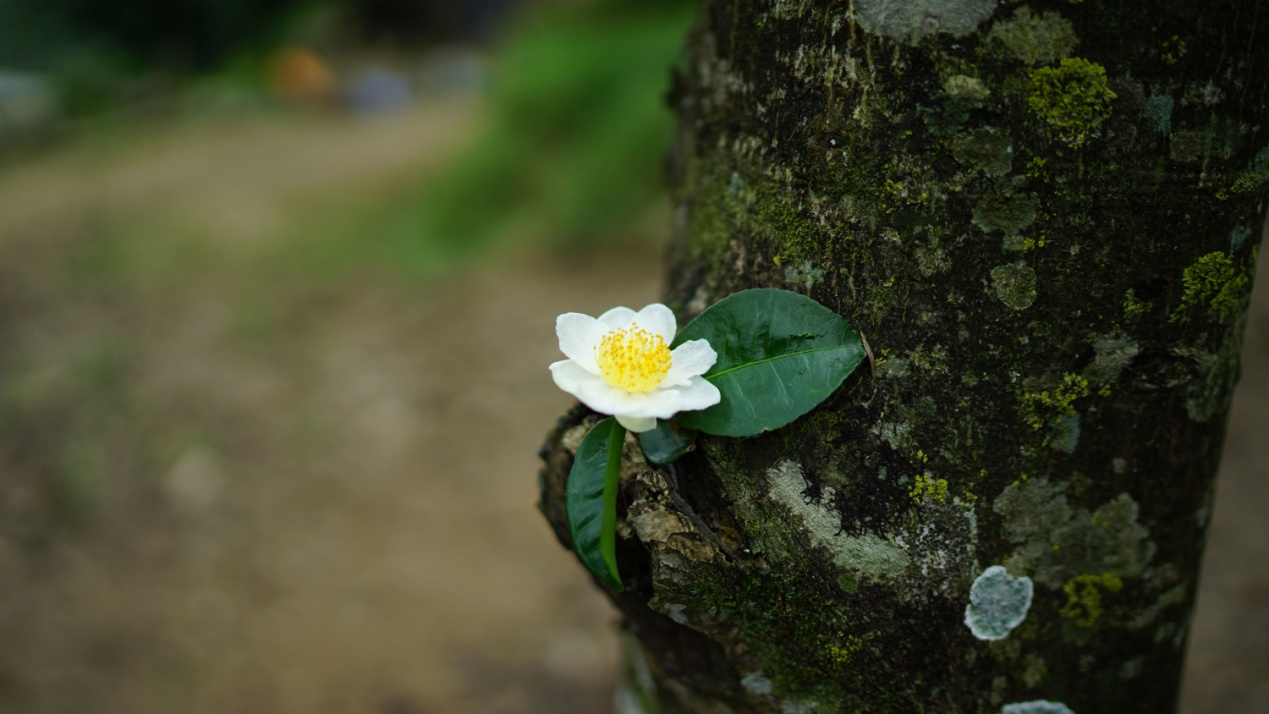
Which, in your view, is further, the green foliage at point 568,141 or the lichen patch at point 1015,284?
the green foliage at point 568,141

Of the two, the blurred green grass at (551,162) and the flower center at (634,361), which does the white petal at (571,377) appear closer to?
the flower center at (634,361)

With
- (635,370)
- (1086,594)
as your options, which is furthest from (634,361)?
(1086,594)

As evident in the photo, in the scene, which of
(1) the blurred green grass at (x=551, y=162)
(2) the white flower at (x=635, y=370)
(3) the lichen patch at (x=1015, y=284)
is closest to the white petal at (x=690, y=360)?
(2) the white flower at (x=635, y=370)

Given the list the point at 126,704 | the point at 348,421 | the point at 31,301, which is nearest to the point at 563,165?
the point at 348,421

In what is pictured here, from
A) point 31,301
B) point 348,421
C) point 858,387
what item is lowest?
point 858,387

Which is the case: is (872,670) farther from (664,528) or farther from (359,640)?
(359,640)

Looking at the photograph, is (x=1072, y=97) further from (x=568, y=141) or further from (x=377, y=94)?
(x=377, y=94)
